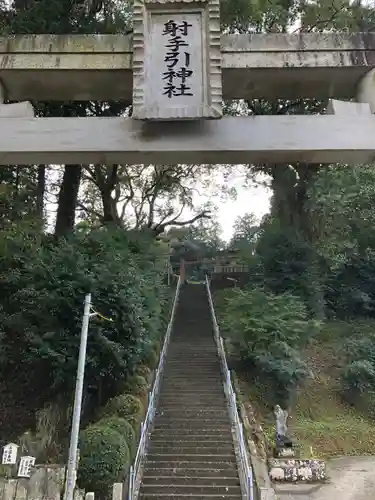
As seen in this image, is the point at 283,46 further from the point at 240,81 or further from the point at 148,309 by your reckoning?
the point at 148,309

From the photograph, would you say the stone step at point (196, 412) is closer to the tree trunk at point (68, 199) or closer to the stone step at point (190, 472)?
the stone step at point (190, 472)

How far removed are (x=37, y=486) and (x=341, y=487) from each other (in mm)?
6268

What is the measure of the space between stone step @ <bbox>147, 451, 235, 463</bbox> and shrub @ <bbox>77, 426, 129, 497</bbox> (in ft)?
5.82

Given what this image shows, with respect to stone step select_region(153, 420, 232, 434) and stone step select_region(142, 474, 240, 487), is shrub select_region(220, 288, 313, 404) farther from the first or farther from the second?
stone step select_region(142, 474, 240, 487)

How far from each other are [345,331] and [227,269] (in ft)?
47.4

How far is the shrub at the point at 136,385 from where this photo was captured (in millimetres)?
11613

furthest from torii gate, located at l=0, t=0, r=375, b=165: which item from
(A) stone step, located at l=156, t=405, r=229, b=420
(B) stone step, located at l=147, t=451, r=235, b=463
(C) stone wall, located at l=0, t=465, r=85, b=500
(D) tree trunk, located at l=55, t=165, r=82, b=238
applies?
(D) tree trunk, located at l=55, t=165, r=82, b=238

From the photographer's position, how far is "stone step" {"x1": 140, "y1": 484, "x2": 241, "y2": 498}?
9.02 m

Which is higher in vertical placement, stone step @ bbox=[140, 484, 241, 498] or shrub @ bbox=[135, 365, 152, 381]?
shrub @ bbox=[135, 365, 152, 381]

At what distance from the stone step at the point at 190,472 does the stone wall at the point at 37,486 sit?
11.2 feet

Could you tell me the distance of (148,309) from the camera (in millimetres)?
12695

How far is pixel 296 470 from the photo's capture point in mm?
10055

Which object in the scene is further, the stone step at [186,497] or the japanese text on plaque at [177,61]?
the stone step at [186,497]

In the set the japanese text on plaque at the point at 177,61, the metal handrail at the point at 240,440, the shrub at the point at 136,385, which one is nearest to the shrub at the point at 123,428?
the shrub at the point at 136,385
